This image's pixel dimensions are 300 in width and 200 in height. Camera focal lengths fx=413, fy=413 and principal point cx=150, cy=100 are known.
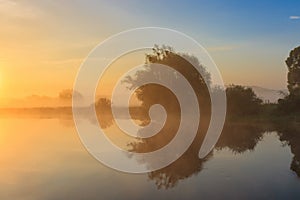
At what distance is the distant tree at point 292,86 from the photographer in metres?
36.5

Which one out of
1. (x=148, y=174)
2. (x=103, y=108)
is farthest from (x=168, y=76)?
(x=148, y=174)

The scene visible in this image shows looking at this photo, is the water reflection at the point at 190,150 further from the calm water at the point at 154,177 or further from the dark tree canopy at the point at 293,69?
the dark tree canopy at the point at 293,69

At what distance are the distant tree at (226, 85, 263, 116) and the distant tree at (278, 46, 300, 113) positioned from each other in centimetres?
237

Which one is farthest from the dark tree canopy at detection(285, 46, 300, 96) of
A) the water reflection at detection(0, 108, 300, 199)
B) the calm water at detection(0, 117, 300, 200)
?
the calm water at detection(0, 117, 300, 200)

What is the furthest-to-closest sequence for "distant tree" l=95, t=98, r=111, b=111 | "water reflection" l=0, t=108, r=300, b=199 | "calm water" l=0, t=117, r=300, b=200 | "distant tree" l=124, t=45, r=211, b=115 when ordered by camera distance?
1. "distant tree" l=95, t=98, r=111, b=111
2. "distant tree" l=124, t=45, r=211, b=115
3. "water reflection" l=0, t=108, r=300, b=199
4. "calm water" l=0, t=117, r=300, b=200

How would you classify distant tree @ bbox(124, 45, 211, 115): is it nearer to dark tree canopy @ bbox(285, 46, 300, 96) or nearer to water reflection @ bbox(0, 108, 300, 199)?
dark tree canopy @ bbox(285, 46, 300, 96)

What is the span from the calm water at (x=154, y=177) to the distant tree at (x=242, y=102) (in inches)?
780

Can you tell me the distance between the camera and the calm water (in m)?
10.4

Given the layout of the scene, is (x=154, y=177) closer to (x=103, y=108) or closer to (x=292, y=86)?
(x=292, y=86)

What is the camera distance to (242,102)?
38.3 metres

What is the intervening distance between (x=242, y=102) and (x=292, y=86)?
490 centimetres

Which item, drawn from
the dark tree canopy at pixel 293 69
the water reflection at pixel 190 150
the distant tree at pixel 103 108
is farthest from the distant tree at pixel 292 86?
the distant tree at pixel 103 108

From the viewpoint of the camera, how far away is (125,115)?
37.6 m

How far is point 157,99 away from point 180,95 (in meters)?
2.24
